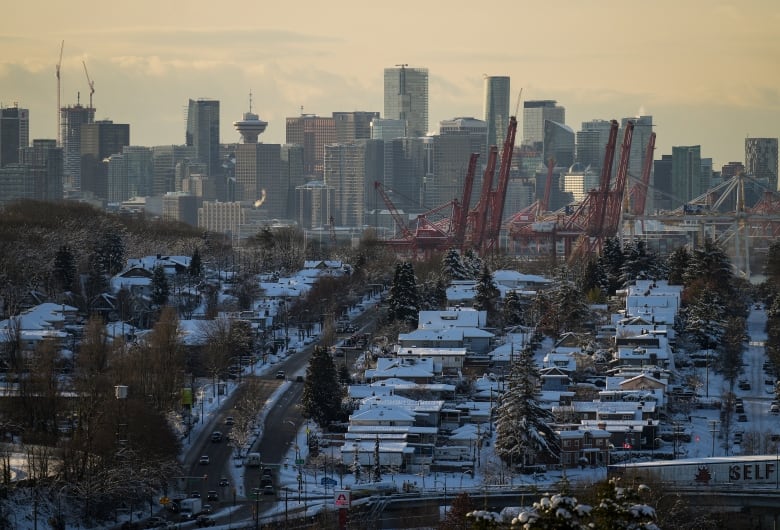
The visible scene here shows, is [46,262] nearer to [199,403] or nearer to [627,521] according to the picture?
[199,403]

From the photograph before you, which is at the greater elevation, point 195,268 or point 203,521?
point 195,268

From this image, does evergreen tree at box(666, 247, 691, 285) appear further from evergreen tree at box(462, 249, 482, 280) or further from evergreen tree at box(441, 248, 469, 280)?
evergreen tree at box(441, 248, 469, 280)

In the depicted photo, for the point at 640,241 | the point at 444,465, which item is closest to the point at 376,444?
the point at 444,465

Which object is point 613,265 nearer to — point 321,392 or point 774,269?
point 774,269

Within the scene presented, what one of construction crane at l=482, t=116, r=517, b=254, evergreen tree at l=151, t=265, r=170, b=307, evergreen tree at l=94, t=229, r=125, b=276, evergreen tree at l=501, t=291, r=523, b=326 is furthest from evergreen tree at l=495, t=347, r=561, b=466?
construction crane at l=482, t=116, r=517, b=254

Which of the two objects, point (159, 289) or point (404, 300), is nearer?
point (404, 300)

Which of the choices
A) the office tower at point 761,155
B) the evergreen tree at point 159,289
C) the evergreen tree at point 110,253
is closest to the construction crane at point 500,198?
the evergreen tree at point 110,253

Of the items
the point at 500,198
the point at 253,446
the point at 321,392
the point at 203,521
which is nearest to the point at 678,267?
the point at 321,392

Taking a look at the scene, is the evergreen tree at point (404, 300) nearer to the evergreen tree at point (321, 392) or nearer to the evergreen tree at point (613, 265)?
the evergreen tree at point (613, 265)

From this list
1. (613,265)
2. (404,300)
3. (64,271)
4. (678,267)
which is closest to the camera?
(404,300)
